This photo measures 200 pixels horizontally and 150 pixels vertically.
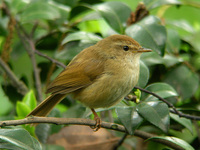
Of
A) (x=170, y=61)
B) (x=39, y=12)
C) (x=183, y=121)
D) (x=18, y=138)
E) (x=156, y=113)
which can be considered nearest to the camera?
(x=18, y=138)

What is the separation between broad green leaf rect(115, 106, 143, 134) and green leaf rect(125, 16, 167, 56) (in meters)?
0.61

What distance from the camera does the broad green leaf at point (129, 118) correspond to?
2.53m

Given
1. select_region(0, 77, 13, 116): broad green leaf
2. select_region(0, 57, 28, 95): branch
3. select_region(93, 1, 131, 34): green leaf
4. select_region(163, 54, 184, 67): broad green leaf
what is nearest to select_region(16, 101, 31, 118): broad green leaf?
select_region(0, 77, 13, 116): broad green leaf

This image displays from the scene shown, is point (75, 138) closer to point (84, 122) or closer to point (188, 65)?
point (84, 122)

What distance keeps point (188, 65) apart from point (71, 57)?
114cm

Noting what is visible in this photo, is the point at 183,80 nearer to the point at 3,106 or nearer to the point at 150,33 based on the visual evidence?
the point at 150,33

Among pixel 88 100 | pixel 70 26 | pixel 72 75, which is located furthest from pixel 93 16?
pixel 88 100

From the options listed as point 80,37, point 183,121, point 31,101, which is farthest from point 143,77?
point 31,101

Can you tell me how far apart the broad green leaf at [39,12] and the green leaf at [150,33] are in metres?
0.78

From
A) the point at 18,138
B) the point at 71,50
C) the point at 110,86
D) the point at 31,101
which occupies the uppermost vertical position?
the point at 18,138

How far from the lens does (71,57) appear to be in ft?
10.8

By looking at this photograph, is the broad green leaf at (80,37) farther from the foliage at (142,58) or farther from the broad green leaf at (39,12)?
the broad green leaf at (39,12)

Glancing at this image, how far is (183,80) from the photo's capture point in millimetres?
3381

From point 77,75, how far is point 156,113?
3.02 ft
